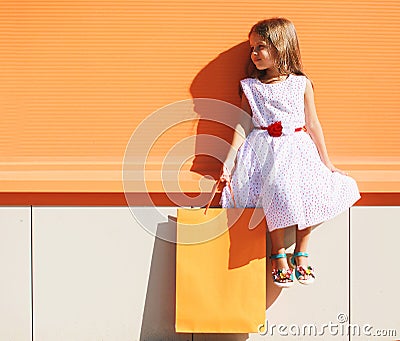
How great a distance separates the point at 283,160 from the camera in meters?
3.37

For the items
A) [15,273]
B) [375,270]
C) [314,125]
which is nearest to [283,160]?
[314,125]

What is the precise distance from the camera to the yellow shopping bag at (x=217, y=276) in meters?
3.34

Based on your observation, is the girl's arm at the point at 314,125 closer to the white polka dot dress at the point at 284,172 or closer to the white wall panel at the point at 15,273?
the white polka dot dress at the point at 284,172

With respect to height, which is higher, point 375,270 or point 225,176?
point 225,176

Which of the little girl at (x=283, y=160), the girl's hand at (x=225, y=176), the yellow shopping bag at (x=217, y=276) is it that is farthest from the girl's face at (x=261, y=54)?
the yellow shopping bag at (x=217, y=276)

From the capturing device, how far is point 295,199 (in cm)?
331

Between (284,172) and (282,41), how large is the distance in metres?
0.56

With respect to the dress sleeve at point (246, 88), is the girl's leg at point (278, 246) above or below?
below

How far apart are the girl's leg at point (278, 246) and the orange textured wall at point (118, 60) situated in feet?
2.10

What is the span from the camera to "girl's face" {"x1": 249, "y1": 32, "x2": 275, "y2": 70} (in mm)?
3418

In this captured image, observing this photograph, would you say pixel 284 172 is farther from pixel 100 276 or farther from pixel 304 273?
pixel 100 276

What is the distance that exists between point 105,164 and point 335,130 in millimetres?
1050

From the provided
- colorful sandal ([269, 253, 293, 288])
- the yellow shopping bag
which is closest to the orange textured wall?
the yellow shopping bag

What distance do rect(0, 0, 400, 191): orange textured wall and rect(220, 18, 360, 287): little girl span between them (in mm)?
179
